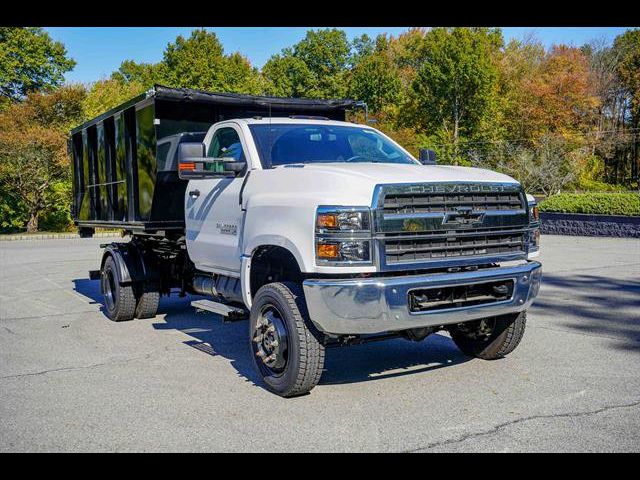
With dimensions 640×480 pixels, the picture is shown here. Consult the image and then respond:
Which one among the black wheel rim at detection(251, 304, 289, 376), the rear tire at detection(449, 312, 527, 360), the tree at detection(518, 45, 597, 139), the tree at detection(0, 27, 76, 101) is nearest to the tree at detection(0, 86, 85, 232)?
the tree at detection(0, 27, 76, 101)

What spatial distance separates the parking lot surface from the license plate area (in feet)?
2.44

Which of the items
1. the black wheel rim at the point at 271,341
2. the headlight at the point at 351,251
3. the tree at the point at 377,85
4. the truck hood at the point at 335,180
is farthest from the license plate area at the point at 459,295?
the tree at the point at 377,85

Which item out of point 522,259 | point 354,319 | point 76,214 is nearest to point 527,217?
point 522,259

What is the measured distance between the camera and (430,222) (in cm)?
492

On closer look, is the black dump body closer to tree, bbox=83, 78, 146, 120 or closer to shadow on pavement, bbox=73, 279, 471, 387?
shadow on pavement, bbox=73, 279, 471, 387

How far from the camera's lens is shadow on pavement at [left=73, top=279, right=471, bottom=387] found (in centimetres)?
598

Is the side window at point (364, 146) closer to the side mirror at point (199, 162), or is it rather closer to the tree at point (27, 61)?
the side mirror at point (199, 162)

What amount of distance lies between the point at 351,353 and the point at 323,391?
4.74ft

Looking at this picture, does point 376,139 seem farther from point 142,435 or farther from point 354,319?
point 142,435

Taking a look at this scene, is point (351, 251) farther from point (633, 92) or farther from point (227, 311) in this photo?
point (633, 92)

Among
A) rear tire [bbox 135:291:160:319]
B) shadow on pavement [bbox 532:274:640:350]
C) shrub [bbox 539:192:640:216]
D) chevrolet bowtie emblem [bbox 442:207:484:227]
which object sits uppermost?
chevrolet bowtie emblem [bbox 442:207:484:227]

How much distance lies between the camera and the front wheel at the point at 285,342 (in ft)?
16.4

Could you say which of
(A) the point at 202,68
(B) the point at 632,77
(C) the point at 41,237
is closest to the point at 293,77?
(A) the point at 202,68

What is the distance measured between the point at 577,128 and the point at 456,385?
45749 mm
